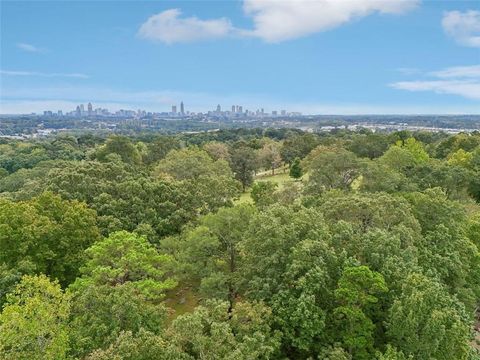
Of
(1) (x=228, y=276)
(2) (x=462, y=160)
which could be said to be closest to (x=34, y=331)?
(1) (x=228, y=276)

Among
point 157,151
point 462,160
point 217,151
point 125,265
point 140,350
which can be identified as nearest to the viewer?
point 140,350

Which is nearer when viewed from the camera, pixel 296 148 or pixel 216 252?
pixel 216 252

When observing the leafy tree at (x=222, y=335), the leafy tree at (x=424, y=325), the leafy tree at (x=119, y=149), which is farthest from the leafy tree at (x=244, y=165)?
the leafy tree at (x=222, y=335)

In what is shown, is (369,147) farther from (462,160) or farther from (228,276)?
(228,276)

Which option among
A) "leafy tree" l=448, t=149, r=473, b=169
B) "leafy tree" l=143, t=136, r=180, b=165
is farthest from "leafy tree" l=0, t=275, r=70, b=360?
"leafy tree" l=143, t=136, r=180, b=165

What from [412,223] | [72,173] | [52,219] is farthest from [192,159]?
[412,223]

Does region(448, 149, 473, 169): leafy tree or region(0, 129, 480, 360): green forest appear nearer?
region(0, 129, 480, 360): green forest

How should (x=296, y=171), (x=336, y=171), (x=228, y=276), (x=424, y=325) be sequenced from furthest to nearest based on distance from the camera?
(x=296, y=171) → (x=336, y=171) → (x=228, y=276) → (x=424, y=325)

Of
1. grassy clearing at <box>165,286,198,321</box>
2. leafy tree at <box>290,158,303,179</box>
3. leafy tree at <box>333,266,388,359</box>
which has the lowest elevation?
grassy clearing at <box>165,286,198,321</box>

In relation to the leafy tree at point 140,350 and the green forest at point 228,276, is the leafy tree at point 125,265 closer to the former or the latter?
the green forest at point 228,276

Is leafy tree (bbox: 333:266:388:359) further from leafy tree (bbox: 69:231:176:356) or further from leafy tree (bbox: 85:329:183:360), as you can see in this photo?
leafy tree (bbox: 69:231:176:356)
